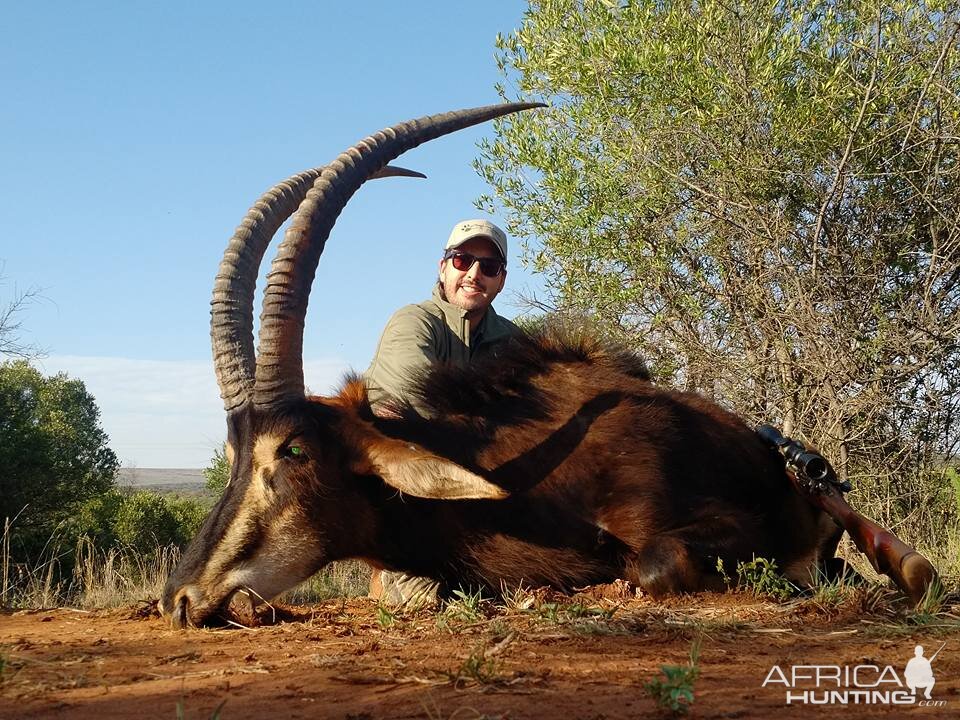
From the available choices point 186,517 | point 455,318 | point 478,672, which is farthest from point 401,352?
point 186,517

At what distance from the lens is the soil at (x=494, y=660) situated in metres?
2.95

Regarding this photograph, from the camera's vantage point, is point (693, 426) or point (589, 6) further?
point (589, 6)

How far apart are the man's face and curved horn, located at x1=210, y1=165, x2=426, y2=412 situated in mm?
1843

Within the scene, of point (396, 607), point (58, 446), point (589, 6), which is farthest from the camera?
point (58, 446)

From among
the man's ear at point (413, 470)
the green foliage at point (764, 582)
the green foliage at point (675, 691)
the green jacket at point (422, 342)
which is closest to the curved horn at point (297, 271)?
the man's ear at point (413, 470)

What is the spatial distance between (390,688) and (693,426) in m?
3.22

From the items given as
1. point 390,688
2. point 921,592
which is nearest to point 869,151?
point 921,592

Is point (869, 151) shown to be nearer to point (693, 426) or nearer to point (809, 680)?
point (693, 426)

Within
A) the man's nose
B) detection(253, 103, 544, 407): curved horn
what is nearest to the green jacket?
the man's nose

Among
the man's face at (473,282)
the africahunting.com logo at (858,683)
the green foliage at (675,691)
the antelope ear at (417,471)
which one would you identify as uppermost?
the man's face at (473,282)

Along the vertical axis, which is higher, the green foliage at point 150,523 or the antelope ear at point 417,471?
the antelope ear at point 417,471

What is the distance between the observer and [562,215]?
41.1 feet

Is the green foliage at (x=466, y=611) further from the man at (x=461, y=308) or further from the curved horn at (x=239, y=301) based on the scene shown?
the man at (x=461, y=308)

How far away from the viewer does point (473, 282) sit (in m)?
7.25
